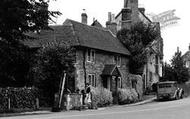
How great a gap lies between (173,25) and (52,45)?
53.4 metres

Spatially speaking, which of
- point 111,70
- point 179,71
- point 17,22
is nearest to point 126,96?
point 111,70

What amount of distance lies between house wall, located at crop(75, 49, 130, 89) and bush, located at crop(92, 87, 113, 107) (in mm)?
3422

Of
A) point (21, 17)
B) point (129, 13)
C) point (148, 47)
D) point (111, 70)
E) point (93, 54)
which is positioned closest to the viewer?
point (21, 17)

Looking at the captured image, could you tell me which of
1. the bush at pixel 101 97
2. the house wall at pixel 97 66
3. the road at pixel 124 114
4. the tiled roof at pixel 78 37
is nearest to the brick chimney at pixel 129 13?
the tiled roof at pixel 78 37

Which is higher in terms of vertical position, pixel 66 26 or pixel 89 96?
pixel 66 26

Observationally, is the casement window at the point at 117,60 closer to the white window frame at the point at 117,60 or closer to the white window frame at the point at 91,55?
the white window frame at the point at 117,60

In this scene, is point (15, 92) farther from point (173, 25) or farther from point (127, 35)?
point (173, 25)

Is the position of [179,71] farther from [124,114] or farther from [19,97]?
[124,114]

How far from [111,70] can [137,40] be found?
368 inches

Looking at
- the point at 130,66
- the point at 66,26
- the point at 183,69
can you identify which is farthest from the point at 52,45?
the point at 183,69

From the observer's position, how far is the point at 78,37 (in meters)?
43.9

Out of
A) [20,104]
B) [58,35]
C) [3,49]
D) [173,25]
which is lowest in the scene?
[20,104]

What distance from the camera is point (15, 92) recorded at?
32.5 meters

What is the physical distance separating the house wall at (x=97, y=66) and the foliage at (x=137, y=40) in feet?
4.69
